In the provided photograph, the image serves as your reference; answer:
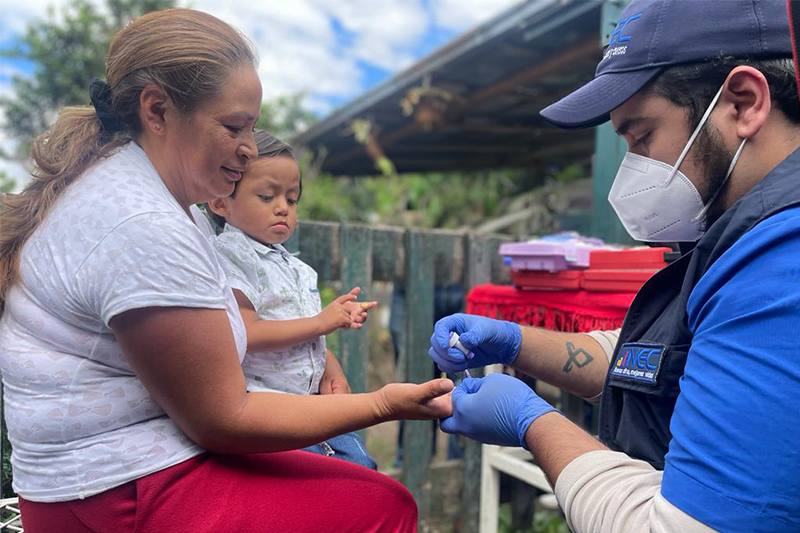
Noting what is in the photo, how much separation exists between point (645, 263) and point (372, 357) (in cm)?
510

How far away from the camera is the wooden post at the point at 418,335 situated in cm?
304

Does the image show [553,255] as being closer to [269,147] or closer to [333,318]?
[333,318]

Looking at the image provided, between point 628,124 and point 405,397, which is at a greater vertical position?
point 628,124

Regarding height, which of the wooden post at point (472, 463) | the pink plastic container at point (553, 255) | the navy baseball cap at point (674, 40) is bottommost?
the wooden post at point (472, 463)

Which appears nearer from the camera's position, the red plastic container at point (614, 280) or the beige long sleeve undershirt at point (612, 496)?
the beige long sleeve undershirt at point (612, 496)

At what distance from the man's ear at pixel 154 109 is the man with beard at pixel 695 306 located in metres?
0.99

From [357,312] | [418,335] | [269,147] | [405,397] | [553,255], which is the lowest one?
[418,335]

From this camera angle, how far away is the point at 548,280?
2.61 meters

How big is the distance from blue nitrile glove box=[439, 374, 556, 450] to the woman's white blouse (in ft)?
2.24

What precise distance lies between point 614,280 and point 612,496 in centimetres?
132

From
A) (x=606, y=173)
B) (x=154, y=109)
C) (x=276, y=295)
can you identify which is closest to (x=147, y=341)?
(x=154, y=109)

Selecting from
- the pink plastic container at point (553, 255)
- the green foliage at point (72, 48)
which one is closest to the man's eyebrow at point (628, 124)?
the pink plastic container at point (553, 255)

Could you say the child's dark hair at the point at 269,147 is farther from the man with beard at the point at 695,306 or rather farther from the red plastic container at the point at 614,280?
the red plastic container at the point at 614,280

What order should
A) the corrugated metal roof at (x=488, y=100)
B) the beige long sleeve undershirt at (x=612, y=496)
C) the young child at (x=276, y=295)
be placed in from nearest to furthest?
the beige long sleeve undershirt at (x=612, y=496) < the young child at (x=276, y=295) < the corrugated metal roof at (x=488, y=100)
